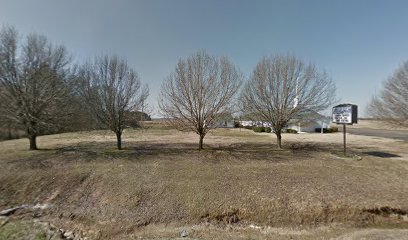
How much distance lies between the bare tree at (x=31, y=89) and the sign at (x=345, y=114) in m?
16.4

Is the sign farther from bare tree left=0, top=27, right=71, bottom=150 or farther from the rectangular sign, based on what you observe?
bare tree left=0, top=27, right=71, bottom=150

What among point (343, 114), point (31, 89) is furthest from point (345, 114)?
point (31, 89)

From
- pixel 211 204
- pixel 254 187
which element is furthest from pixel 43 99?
pixel 254 187

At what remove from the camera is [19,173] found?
28.7 ft

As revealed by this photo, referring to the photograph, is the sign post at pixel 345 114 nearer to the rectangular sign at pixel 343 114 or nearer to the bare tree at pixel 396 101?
the rectangular sign at pixel 343 114

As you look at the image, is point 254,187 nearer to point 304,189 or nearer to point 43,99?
point 304,189

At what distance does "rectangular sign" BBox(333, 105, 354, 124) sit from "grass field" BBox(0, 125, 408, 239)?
272 cm

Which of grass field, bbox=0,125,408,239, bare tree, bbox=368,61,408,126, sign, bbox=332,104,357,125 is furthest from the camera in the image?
bare tree, bbox=368,61,408,126

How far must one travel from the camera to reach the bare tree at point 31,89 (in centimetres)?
1174

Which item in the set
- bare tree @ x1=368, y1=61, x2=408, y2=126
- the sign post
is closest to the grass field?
the sign post

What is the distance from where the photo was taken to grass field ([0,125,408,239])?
5.54m

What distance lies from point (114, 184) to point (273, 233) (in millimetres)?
5644

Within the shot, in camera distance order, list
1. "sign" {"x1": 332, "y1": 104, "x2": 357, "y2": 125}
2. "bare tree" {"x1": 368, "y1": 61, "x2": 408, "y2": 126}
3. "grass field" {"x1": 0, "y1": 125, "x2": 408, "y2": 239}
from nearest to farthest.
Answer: "grass field" {"x1": 0, "y1": 125, "x2": 408, "y2": 239}
"sign" {"x1": 332, "y1": 104, "x2": 357, "y2": 125}
"bare tree" {"x1": 368, "y1": 61, "x2": 408, "y2": 126}

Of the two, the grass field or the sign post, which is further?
the sign post
